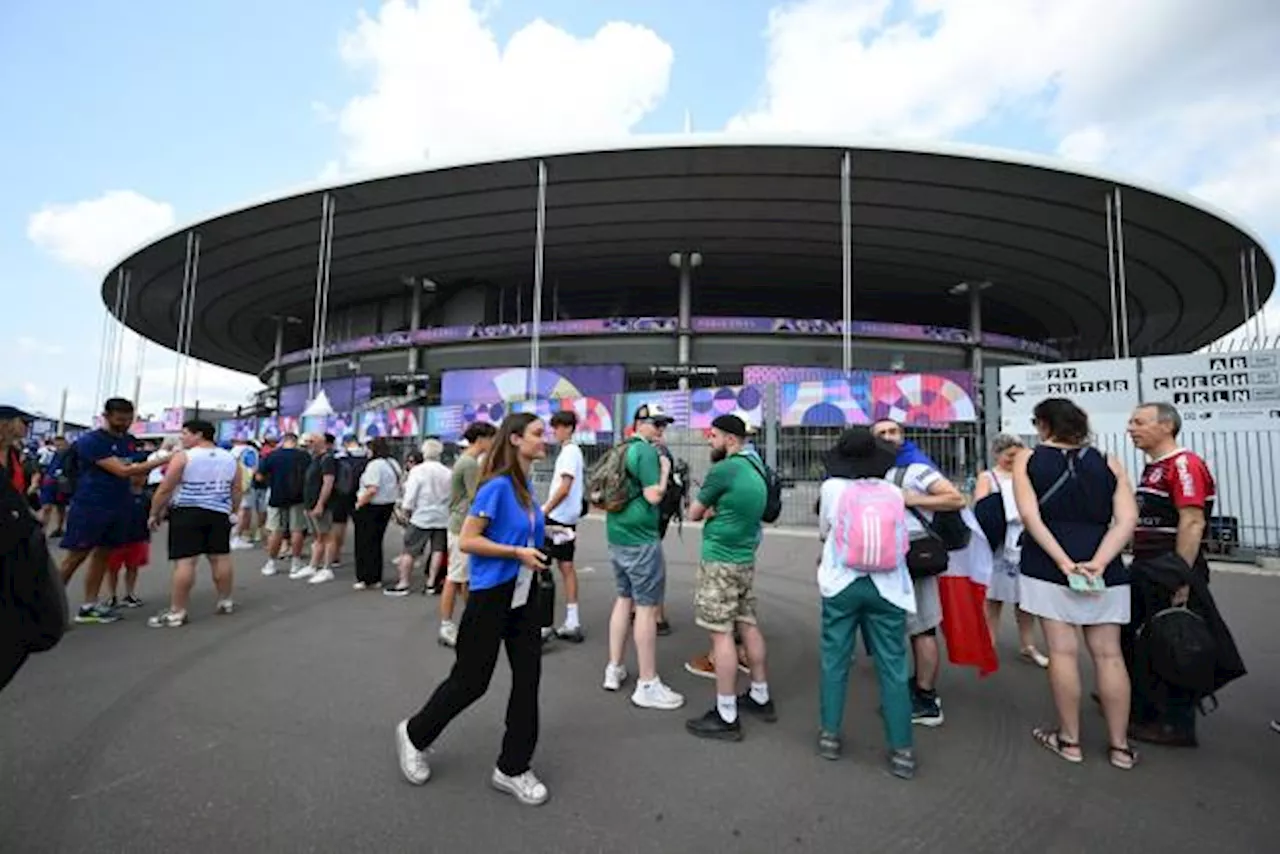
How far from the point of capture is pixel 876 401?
1414 centimetres

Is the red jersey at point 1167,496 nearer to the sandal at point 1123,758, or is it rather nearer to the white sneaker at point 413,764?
the sandal at point 1123,758

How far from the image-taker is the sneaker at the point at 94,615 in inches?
190

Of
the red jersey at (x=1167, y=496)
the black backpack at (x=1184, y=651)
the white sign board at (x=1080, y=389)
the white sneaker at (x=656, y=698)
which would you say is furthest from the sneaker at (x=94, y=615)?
the white sign board at (x=1080, y=389)

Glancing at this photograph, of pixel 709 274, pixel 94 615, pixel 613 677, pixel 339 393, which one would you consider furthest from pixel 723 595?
pixel 339 393

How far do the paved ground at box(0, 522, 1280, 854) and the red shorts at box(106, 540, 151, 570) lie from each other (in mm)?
1156

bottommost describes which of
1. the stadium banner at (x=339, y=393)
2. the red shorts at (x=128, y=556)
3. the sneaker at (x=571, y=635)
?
the sneaker at (x=571, y=635)

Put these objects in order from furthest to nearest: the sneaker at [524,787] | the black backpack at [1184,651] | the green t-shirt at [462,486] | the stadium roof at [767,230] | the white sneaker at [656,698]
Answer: the stadium roof at [767,230] < the green t-shirt at [462,486] < the white sneaker at [656,698] < the black backpack at [1184,651] < the sneaker at [524,787]

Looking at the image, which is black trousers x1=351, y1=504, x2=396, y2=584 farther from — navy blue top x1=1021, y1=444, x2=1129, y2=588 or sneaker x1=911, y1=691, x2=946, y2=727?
navy blue top x1=1021, y1=444, x2=1129, y2=588

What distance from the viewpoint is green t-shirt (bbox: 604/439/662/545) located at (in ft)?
11.3

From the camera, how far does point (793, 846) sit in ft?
6.76

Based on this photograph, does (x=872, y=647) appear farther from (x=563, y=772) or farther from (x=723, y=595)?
(x=563, y=772)

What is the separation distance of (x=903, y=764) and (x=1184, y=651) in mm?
1478

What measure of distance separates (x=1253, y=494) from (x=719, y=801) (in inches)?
435

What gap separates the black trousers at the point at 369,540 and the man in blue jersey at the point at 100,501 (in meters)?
1.90
